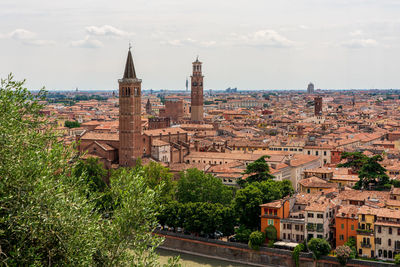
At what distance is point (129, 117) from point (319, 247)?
2032cm

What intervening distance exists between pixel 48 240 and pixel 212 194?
21.3m

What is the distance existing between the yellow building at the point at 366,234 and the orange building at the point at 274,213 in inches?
144

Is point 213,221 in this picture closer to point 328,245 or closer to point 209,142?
point 328,245

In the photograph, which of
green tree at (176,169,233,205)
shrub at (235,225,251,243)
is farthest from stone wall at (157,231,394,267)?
green tree at (176,169,233,205)

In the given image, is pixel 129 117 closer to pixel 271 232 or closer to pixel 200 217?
pixel 200 217

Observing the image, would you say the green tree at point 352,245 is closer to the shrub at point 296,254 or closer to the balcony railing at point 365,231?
the balcony railing at point 365,231

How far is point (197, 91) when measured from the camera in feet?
255

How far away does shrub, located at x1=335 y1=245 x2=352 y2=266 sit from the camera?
79.2 ft

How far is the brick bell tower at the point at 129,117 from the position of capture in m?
40.5

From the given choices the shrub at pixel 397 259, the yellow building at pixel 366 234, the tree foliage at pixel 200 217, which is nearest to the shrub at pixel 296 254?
the yellow building at pixel 366 234

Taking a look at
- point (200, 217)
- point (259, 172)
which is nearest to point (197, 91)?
point (259, 172)

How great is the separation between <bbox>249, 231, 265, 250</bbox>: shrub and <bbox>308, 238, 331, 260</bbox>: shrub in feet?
8.69

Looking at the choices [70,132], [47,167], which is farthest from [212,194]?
[70,132]

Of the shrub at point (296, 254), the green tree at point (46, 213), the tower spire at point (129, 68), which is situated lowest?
the shrub at point (296, 254)
